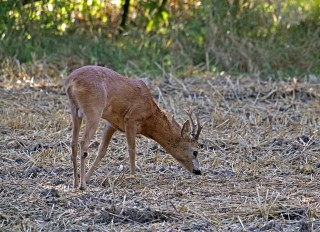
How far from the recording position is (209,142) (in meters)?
9.52

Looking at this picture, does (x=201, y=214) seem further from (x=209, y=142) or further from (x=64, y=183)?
(x=209, y=142)

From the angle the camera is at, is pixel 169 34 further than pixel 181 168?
Yes

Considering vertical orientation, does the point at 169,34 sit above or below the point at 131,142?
below

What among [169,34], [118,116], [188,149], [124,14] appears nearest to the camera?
[118,116]

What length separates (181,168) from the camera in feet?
28.4

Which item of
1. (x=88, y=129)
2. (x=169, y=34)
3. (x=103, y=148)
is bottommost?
(x=169, y=34)

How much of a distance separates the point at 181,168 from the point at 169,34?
246 inches

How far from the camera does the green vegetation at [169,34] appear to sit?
1370 cm

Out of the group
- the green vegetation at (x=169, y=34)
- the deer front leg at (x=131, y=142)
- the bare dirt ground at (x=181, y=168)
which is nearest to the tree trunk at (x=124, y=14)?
the green vegetation at (x=169, y=34)

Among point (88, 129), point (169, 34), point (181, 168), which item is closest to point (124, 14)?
point (169, 34)

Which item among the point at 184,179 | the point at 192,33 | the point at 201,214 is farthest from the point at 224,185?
the point at 192,33

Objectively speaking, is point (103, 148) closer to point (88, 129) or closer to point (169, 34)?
point (88, 129)

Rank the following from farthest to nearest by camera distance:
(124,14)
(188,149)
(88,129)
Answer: (124,14), (188,149), (88,129)

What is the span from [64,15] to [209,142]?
563 centimetres
